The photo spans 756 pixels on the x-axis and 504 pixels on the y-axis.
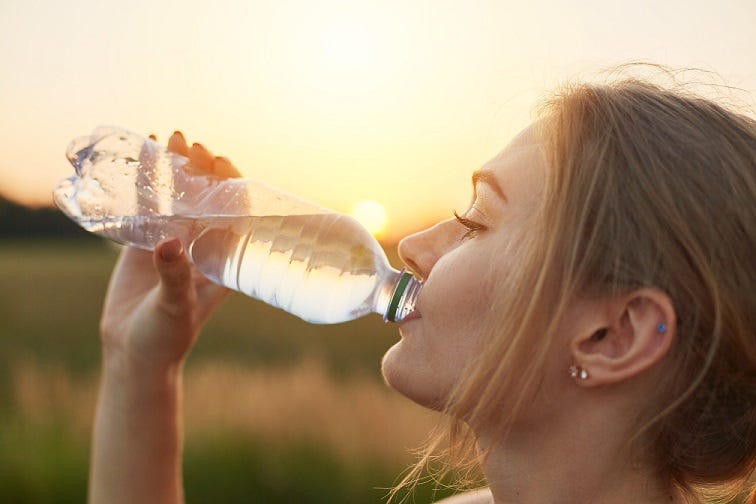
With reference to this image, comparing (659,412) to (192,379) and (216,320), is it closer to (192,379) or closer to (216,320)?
(192,379)

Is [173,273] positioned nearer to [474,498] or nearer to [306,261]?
[306,261]

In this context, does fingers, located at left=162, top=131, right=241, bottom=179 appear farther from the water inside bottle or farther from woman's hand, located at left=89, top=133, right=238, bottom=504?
the water inside bottle

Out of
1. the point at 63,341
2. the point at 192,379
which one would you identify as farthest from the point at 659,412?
the point at 63,341

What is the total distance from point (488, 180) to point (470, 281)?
0.18 metres

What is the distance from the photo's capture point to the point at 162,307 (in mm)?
2014

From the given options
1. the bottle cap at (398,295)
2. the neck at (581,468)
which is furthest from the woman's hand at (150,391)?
the neck at (581,468)

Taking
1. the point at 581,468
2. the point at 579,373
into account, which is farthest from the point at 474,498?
the point at 579,373

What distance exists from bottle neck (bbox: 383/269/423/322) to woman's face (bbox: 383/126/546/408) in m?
0.09

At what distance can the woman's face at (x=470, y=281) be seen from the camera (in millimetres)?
1522

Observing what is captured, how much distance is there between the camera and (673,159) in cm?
148

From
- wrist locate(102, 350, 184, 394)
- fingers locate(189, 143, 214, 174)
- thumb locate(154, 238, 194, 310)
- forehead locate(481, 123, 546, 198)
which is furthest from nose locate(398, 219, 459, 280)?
wrist locate(102, 350, 184, 394)

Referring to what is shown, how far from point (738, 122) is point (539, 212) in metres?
0.39

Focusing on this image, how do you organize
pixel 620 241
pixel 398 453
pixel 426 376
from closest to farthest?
pixel 620 241 < pixel 426 376 < pixel 398 453

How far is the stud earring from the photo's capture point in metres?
1.47
